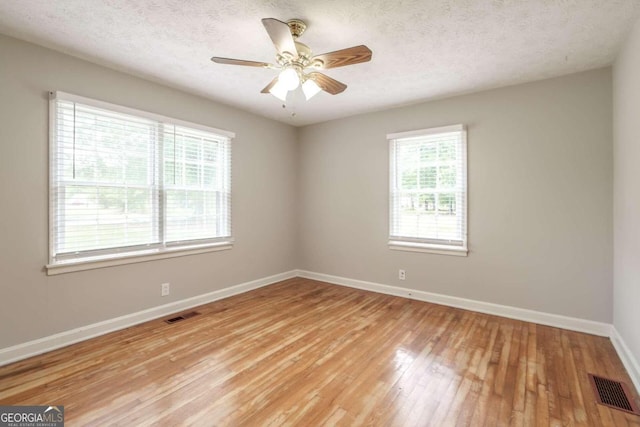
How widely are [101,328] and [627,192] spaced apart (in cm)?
479

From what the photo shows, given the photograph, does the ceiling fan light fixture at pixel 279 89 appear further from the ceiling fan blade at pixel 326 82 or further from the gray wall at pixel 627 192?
the gray wall at pixel 627 192

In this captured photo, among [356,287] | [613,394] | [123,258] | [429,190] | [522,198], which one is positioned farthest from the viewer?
[356,287]

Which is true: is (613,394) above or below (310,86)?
below

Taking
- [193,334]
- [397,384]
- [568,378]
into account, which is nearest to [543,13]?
[568,378]

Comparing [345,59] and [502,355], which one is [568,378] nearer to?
[502,355]

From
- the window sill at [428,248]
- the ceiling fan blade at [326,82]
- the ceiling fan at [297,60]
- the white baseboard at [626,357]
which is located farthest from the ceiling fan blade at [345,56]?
the white baseboard at [626,357]

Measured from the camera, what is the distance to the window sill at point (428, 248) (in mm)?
3705

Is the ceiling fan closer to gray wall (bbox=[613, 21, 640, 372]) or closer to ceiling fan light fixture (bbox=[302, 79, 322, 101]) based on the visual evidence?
ceiling fan light fixture (bbox=[302, 79, 322, 101])

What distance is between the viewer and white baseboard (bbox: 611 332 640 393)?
84.0 inches

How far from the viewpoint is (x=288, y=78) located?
2.28 meters

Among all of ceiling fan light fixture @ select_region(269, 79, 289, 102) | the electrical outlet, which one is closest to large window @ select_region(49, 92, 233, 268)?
the electrical outlet

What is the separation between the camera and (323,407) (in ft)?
6.20

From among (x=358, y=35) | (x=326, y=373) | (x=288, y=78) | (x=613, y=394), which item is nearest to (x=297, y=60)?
(x=288, y=78)

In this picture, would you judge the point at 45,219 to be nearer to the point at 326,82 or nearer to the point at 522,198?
the point at 326,82
